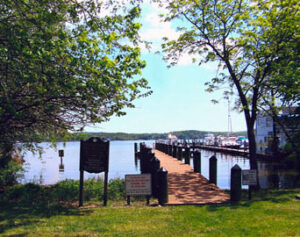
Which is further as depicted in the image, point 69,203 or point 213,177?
point 213,177

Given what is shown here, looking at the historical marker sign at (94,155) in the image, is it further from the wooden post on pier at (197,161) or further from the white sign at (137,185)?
the wooden post on pier at (197,161)

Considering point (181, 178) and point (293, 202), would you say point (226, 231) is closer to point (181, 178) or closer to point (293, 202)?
point (293, 202)

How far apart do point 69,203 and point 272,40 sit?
951 centimetres

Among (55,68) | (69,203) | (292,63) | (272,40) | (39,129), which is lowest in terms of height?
(69,203)

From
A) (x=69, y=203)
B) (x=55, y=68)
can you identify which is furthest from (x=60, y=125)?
(x=55, y=68)

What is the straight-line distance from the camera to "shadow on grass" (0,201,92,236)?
7.31m

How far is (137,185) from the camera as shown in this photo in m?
9.45

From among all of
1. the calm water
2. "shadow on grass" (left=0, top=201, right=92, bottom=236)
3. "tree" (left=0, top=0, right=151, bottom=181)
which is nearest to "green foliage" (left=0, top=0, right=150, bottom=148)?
"tree" (left=0, top=0, right=151, bottom=181)

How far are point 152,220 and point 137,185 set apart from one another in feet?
6.93

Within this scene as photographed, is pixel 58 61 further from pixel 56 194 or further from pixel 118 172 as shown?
pixel 118 172

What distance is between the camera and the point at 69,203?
1008cm

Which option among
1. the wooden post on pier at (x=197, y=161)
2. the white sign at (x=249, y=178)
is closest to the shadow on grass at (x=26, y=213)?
the white sign at (x=249, y=178)

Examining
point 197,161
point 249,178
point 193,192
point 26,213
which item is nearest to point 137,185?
point 193,192

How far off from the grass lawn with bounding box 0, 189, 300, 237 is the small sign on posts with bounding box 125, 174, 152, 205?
0.40m
